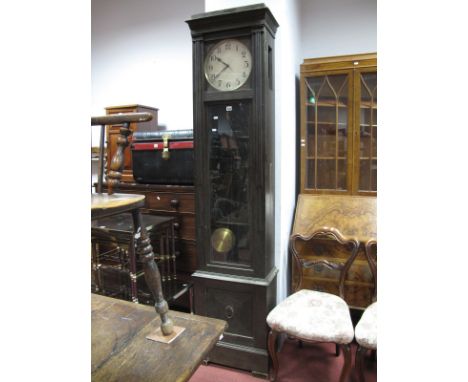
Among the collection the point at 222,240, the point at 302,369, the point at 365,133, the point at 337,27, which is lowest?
the point at 302,369

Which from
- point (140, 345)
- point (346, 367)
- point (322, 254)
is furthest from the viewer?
point (322, 254)

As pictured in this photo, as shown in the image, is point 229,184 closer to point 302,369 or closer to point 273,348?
point 273,348

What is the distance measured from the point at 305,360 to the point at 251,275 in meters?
0.67

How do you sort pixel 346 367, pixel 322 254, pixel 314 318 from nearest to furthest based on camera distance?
pixel 346 367 → pixel 314 318 → pixel 322 254

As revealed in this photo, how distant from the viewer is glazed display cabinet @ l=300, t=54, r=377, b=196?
2428 mm

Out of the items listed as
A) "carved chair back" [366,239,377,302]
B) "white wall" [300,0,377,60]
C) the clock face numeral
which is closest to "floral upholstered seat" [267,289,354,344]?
"carved chair back" [366,239,377,302]

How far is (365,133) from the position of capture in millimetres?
2457

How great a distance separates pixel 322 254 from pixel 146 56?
2538mm

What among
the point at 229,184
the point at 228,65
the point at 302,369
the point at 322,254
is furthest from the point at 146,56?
the point at 302,369

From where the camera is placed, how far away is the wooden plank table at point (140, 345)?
0.87 m
